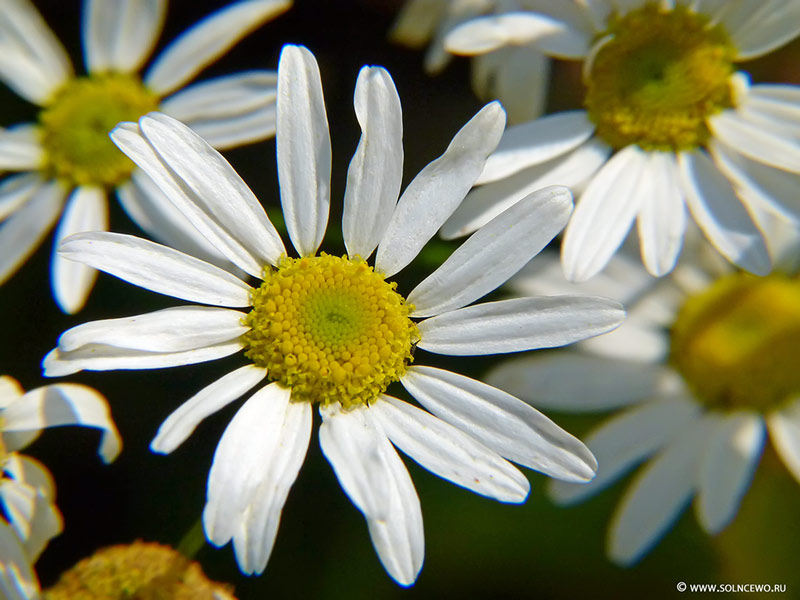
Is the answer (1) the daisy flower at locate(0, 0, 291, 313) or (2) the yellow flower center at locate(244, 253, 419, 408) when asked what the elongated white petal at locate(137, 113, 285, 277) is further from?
(1) the daisy flower at locate(0, 0, 291, 313)

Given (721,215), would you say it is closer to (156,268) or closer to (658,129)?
(658,129)

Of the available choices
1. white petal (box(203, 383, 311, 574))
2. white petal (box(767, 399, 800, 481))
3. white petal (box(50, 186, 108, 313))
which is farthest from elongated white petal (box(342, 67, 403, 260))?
white petal (box(767, 399, 800, 481))

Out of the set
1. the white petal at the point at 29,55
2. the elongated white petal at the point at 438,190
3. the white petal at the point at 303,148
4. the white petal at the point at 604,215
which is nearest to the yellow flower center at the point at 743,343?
the white petal at the point at 604,215

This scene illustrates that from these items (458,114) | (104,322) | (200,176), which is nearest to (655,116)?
(458,114)

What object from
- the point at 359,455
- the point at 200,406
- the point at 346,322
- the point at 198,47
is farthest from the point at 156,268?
the point at 198,47

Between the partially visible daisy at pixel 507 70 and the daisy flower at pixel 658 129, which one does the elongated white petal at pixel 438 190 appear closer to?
the daisy flower at pixel 658 129

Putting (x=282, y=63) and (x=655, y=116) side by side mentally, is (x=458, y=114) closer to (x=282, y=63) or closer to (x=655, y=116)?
(x=655, y=116)
